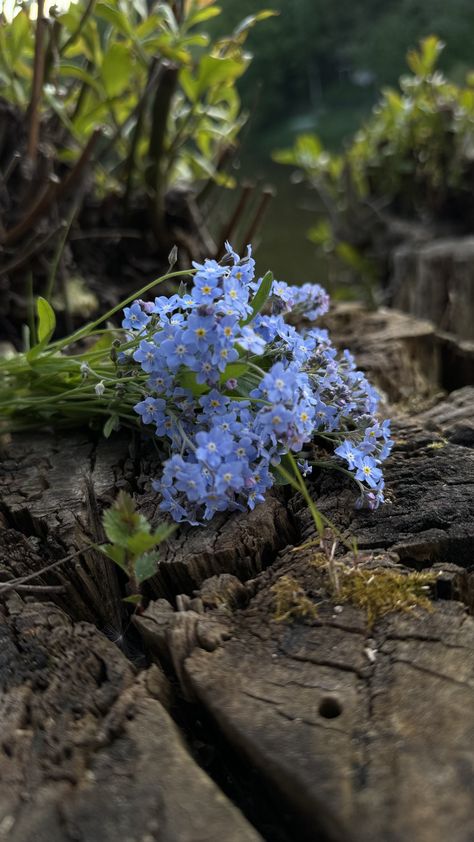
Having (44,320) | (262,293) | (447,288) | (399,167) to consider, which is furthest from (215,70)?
(399,167)

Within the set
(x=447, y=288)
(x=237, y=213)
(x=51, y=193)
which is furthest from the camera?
(x=447, y=288)

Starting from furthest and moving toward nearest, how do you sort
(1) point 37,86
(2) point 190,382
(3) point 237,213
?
(3) point 237,213, (1) point 37,86, (2) point 190,382

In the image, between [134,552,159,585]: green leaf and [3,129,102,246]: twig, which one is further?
[3,129,102,246]: twig

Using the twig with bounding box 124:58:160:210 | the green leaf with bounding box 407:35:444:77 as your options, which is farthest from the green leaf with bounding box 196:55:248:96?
the green leaf with bounding box 407:35:444:77

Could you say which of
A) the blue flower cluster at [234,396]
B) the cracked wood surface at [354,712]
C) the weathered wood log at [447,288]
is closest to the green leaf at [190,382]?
the blue flower cluster at [234,396]

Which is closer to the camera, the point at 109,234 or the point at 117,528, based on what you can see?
the point at 117,528

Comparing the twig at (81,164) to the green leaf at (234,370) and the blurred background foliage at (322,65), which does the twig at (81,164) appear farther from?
the blurred background foliage at (322,65)

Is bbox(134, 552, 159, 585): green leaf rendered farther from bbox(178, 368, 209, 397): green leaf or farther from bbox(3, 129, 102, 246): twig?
bbox(3, 129, 102, 246): twig

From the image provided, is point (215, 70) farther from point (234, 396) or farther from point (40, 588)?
point (40, 588)
